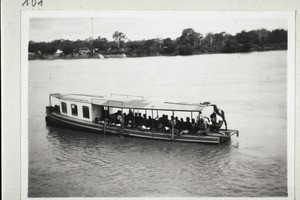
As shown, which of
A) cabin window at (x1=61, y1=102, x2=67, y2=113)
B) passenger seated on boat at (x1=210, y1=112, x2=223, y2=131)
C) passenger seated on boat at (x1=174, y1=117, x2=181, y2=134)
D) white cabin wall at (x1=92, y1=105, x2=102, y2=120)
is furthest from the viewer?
white cabin wall at (x1=92, y1=105, x2=102, y2=120)

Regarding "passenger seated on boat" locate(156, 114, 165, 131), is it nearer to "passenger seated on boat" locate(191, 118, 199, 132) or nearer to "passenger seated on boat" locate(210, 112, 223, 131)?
"passenger seated on boat" locate(191, 118, 199, 132)

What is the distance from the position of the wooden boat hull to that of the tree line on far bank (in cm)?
62

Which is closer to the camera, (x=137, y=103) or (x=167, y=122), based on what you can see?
(x=137, y=103)

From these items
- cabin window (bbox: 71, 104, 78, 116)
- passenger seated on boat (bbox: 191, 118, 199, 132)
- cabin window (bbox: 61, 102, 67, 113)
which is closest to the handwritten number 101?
cabin window (bbox: 61, 102, 67, 113)

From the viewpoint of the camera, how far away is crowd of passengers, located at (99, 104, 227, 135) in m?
3.64

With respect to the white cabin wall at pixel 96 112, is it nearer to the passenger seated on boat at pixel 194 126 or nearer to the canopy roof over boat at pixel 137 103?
the canopy roof over boat at pixel 137 103

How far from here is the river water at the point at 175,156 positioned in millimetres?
3361

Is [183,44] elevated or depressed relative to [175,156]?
elevated

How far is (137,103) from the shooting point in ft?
11.7

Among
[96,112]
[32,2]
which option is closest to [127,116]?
[96,112]

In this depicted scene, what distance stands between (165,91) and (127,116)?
554 mm

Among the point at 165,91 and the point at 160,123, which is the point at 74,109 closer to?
the point at 160,123

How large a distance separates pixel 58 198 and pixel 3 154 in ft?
1.96

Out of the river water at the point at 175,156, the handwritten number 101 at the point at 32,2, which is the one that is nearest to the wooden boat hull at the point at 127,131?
the river water at the point at 175,156
